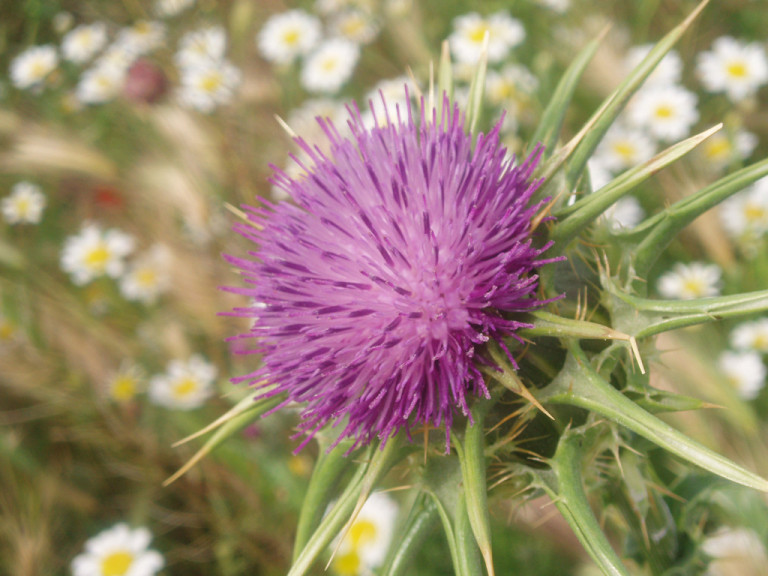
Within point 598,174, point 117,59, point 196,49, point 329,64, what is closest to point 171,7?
point 196,49

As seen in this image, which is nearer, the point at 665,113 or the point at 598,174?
the point at 598,174

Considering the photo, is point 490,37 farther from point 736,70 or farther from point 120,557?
point 120,557

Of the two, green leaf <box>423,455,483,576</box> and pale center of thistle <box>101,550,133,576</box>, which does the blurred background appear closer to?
pale center of thistle <box>101,550,133,576</box>

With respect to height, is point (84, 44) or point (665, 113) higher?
point (84, 44)

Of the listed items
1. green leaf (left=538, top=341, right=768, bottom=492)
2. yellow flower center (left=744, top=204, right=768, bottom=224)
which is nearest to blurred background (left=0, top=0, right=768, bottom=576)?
yellow flower center (left=744, top=204, right=768, bottom=224)

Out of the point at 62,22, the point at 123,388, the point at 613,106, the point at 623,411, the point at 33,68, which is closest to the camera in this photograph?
the point at 623,411

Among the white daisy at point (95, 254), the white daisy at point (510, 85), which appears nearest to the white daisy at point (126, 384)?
the white daisy at point (95, 254)

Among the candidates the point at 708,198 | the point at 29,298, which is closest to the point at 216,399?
the point at 29,298
